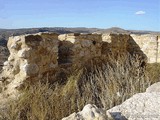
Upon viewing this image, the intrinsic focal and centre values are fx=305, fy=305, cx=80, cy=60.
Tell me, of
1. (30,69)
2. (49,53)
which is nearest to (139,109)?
(30,69)

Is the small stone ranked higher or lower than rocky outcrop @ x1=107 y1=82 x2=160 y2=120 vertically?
lower

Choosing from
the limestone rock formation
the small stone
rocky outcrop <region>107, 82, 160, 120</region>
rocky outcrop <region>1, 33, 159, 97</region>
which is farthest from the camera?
rocky outcrop <region>1, 33, 159, 97</region>

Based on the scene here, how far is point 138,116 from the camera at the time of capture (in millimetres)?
2031

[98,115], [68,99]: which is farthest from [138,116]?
[68,99]

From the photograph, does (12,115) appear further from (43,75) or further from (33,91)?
(43,75)

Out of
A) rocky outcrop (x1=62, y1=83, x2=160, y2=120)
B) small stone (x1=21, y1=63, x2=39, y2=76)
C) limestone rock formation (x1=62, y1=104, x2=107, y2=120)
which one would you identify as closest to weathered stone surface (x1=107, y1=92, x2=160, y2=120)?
rocky outcrop (x1=62, y1=83, x2=160, y2=120)

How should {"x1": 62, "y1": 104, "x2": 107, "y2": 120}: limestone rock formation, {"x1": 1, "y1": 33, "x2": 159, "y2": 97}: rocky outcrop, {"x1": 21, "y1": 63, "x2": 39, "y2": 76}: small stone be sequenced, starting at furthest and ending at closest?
{"x1": 1, "y1": 33, "x2": 159, "y2": 97}: rocky outcrop, {"x1": 21, "y1": 63, "x2": 39, "y2": 76}: small stone, {"x1": 62, "y1": 104, "x2": 107, "y2": 120}: limestone rock formation

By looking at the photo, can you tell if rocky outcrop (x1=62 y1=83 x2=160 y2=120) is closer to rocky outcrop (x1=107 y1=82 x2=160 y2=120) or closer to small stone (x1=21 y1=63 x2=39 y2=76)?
rocky outcrop (x1=107 y1=82 x2=160 y2=120)

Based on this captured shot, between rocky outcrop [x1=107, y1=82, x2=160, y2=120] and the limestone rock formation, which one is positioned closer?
the limestone rock formation

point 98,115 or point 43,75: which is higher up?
point 98,115

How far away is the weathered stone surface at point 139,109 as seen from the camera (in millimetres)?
2021

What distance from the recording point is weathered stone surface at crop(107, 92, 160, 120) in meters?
2.02

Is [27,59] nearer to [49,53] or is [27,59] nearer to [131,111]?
[49,53]

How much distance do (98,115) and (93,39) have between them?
18.4ft
